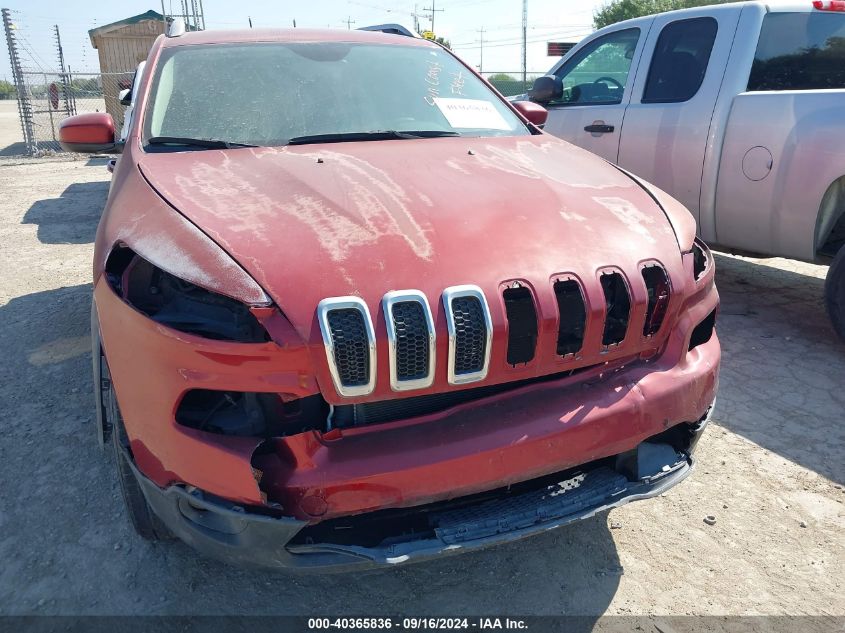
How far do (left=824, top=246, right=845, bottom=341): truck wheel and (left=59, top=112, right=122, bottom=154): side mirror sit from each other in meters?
3.97

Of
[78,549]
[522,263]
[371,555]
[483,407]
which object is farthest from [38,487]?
[522,263]

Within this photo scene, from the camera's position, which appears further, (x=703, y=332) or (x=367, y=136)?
(x=367, y=136)

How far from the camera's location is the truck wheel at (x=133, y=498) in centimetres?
220

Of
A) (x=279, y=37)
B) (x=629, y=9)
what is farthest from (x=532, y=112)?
(x=629, y=9)

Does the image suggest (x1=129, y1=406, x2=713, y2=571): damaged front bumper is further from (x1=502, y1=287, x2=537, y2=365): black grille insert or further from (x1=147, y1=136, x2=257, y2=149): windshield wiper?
(x1=147, y1=136, x2=257, y2=149): windshield wiper

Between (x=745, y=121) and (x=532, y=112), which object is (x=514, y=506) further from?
(x=745, y=121)

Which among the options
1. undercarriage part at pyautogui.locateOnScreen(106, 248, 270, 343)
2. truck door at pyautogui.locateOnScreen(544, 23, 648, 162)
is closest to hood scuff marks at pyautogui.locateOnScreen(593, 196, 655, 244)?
undercarriage part at pyautogui.locateOnScreen(106, 248, 270, 343)

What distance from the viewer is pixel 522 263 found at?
197cm

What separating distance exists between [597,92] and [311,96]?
10.6 feet

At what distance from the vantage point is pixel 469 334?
5.95 feet

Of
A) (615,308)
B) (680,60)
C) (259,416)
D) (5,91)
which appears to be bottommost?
(5,91)

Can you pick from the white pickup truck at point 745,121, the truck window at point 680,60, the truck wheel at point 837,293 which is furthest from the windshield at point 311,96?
the truck wheel at point 837,293

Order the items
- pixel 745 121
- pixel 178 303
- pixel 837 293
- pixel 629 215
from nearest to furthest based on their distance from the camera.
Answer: pixel 178 303 < pixel 629 215 < pixel 837 293 < pixel 745 121

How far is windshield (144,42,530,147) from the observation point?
2877mm
